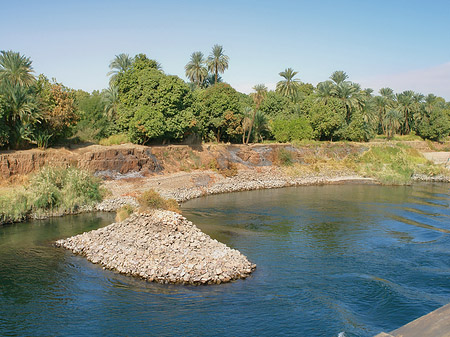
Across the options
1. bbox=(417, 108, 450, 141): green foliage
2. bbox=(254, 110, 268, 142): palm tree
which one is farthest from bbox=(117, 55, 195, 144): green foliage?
bbox=(417, 108, 450, 141): green foliage

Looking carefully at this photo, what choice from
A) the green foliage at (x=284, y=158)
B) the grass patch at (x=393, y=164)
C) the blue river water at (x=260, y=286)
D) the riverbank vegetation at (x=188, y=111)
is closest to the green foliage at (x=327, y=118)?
the riverbank vegetation at (x=188, y=111)

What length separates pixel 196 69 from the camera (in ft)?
254

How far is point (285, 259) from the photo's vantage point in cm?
2277

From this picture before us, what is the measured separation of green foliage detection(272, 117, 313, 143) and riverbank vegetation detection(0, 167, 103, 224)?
3549 cm

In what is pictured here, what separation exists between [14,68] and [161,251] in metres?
32.8

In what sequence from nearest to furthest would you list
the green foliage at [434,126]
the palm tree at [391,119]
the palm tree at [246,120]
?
the palm tree at [246,120] < the palm tree at [391,119] < the green foliage at [434,126]

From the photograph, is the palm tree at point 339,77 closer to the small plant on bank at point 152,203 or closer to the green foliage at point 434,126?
the green foliage at point 434,126

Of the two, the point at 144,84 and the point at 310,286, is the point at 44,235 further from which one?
the point at 144,84

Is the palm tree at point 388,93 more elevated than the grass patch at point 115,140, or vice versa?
the palm tree at point 388,93

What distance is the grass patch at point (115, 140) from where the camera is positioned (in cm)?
4831

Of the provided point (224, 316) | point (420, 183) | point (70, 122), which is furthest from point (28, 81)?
point (420, 183)

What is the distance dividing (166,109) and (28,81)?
49.8 ft

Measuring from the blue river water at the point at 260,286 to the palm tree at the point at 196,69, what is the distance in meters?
50.4

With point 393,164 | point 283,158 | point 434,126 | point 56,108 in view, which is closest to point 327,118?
point 283,158
